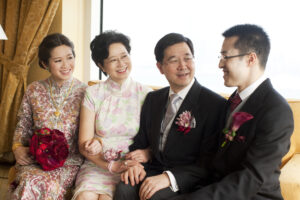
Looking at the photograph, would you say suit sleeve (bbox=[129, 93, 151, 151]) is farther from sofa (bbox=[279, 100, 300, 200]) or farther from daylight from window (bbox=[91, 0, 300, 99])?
daylight from window (bbox=[91, 0, 300, 99])

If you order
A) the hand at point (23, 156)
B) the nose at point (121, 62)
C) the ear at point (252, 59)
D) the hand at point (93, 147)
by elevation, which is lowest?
the hand at point (23, 156)

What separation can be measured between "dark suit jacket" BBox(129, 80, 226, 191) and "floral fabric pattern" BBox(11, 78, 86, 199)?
1.98 feet

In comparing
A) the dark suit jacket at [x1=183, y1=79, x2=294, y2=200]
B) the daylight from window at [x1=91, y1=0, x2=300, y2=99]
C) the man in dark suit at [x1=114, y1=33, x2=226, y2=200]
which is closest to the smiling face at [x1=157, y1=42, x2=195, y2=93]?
the man in dark suit at [x1=114, y1=33, x2=226, y2=200]

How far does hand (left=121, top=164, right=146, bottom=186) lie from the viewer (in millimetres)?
1821

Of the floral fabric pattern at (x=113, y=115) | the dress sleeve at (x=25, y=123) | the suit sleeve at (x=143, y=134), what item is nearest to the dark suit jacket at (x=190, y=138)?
the suit sleeve at (x=143, y=134)

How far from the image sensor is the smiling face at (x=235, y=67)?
1.61 meters

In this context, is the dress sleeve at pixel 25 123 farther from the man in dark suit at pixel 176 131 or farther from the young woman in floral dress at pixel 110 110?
the man in dark suit at pixel 176 131

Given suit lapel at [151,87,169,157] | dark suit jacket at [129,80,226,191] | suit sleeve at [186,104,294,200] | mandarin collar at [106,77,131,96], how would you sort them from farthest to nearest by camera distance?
mandarin collar at [106,77,131,96], suit lapel at [151,87,169,157], dark suit jacket at [129,80,226,191], suit sleeve at [186,104,294,200]

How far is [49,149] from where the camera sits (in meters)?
2.06

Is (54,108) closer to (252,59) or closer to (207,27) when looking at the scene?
(252,59)

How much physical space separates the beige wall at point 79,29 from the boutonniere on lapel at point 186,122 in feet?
6.72

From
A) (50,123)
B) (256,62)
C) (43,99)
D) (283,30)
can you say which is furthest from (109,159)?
(283,30)

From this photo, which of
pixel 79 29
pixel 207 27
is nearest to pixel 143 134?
pixel 207 27

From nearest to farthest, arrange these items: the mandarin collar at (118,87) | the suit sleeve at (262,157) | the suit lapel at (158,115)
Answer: the suit sleeve at (262,157)
the suit lapel at (158,115)
the mandarin collar at (118,87)
